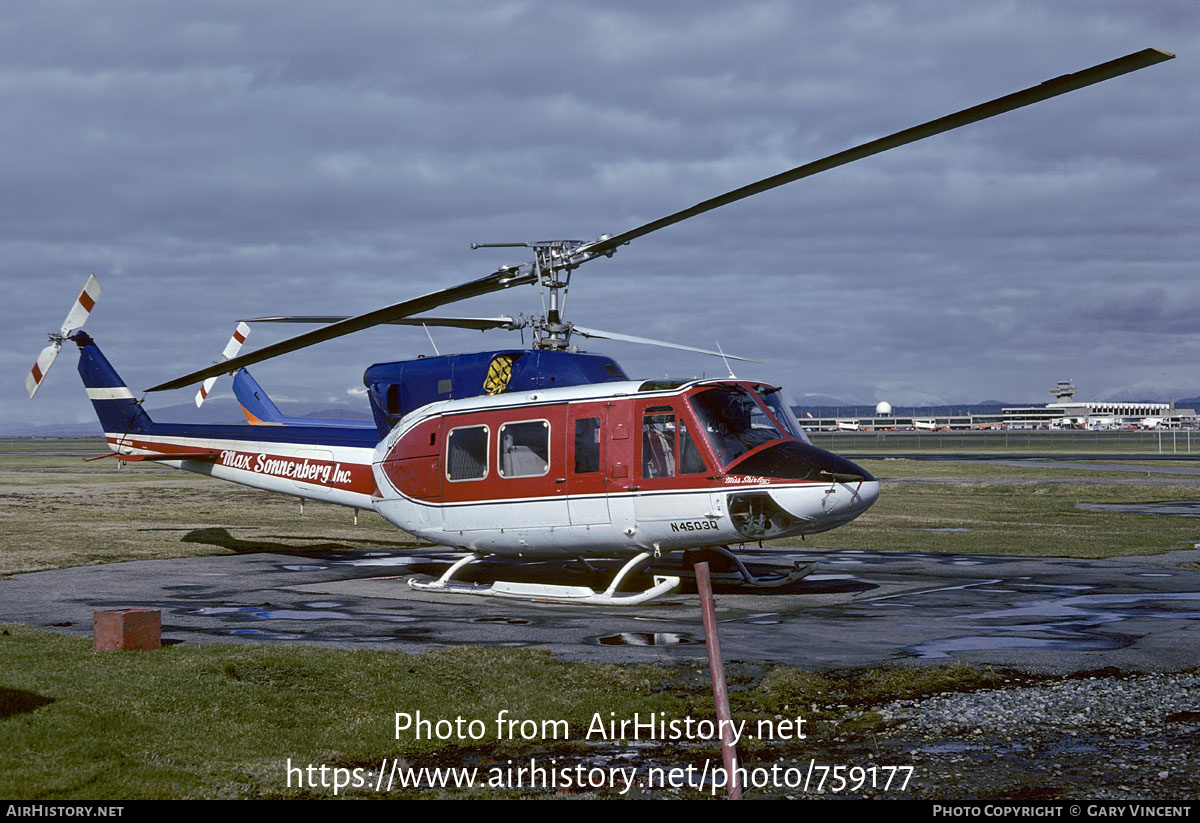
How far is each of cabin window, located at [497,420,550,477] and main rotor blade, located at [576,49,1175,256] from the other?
13.6 feet

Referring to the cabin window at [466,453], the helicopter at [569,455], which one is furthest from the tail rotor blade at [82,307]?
the cabin window at [466,453]

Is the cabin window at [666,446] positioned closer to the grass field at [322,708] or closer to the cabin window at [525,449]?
the cabin window at [525,449]

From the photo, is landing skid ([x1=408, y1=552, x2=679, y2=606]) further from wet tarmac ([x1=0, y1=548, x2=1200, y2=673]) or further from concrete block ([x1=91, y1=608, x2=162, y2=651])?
concrete block ([x1=91, y1=608, x2=162, y2=651])

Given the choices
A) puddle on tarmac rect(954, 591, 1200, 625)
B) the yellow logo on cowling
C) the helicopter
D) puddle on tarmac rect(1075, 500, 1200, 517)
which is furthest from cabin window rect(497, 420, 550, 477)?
puddle on tarmac rect(1075, 500, 1200, 517)

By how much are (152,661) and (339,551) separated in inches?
585

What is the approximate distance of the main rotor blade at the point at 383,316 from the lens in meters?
15.0

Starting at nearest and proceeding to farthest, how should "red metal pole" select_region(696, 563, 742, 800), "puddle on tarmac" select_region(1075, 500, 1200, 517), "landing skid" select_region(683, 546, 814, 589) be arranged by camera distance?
"red metal pole" select_region(696, 563, 742, 800)
"landing skid" select_region(683, 546, 814, 589)
"puddle on tarmac" select_region(1075, 500, 1200, 517)

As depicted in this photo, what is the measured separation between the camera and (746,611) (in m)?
15.5

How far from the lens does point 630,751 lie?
27.2 ft

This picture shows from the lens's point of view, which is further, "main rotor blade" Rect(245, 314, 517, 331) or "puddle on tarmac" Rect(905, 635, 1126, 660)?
"main rotor blade" Rect(245, 314, 517, 331)

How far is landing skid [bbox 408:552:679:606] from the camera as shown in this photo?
1627 centimetres

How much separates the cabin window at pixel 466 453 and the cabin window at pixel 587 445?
1.84 metres

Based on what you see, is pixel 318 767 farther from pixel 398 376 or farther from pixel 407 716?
pixel 398 376
